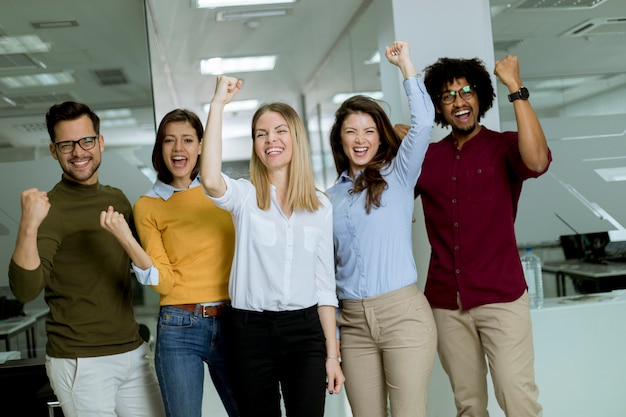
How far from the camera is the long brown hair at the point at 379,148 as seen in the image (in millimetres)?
2333

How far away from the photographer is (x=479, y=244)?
2.48 metres

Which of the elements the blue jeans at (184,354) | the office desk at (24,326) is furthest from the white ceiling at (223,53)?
the blue jeans at (184,354)

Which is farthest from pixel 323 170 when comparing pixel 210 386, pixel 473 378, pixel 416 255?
pixel 473 378

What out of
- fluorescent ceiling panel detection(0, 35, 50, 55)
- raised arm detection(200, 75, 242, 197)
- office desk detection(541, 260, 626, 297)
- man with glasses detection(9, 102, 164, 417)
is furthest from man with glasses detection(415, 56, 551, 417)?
fluorescent ceiling panel detection(0, 35, 50, 55)

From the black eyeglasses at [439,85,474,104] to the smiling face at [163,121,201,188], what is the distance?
1011 millimetres

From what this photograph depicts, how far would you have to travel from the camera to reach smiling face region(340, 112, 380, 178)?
2.38 m

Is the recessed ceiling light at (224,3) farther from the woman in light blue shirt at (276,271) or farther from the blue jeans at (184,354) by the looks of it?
the blue jeans at (184,354)

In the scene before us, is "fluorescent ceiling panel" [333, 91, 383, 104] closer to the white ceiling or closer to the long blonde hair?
the white ceiling

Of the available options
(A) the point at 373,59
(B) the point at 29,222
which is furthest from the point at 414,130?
Result: (A) the point at 373,59

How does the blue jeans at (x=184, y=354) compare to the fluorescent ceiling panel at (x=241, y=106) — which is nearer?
the blue jeans at (x=184, y=354)

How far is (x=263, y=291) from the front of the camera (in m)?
2.08

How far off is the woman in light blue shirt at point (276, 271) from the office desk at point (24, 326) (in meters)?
1.97

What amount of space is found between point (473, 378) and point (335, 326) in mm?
674

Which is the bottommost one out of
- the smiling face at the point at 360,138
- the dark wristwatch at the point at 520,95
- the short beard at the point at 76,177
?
the short beard at the point at 76,177
